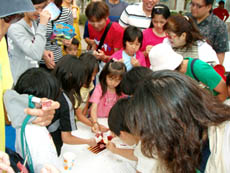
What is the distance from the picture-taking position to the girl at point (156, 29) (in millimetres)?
2262

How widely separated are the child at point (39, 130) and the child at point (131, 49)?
1256mm

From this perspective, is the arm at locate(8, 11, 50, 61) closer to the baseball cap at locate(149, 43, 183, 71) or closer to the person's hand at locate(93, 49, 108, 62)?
the person's hand at locate(93, 49, 108, 62)

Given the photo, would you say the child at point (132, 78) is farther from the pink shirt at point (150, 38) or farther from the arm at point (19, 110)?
the arm at point (19, 110)

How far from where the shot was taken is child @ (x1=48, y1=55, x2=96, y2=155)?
143 cm

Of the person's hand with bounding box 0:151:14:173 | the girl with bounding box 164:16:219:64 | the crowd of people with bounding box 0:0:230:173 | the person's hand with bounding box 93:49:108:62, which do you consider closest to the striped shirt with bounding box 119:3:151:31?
the crowd of people with bounding box 0:0:230:173

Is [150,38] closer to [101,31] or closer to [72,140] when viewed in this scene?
[101,31]

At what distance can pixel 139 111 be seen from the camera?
803mm

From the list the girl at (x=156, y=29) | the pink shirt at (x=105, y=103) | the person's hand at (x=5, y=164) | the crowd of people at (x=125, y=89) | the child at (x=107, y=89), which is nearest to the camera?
the person's hand at (x=5, y=164)

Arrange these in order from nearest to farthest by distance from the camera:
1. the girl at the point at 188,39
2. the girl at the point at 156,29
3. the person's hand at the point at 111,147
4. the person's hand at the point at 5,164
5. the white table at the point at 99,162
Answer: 1. the person's hand at the point at 5,164
2. the white table at the point at 99,162
3. the person's hand at the point at 111,147
4. the girl at the point at 188,39
5. the girl at the point at 156,29

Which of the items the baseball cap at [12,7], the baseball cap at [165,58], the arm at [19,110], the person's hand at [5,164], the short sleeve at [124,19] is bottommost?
the person's hand at [5,164]

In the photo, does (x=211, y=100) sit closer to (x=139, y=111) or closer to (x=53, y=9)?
(x=139, y=111)

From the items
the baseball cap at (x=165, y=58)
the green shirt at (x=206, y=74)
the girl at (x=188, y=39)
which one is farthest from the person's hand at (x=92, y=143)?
the girl at (x=188, y=39)

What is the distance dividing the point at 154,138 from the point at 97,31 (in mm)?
1914

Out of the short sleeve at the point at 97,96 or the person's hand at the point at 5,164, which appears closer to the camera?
the person's hand at the point at 5,164
